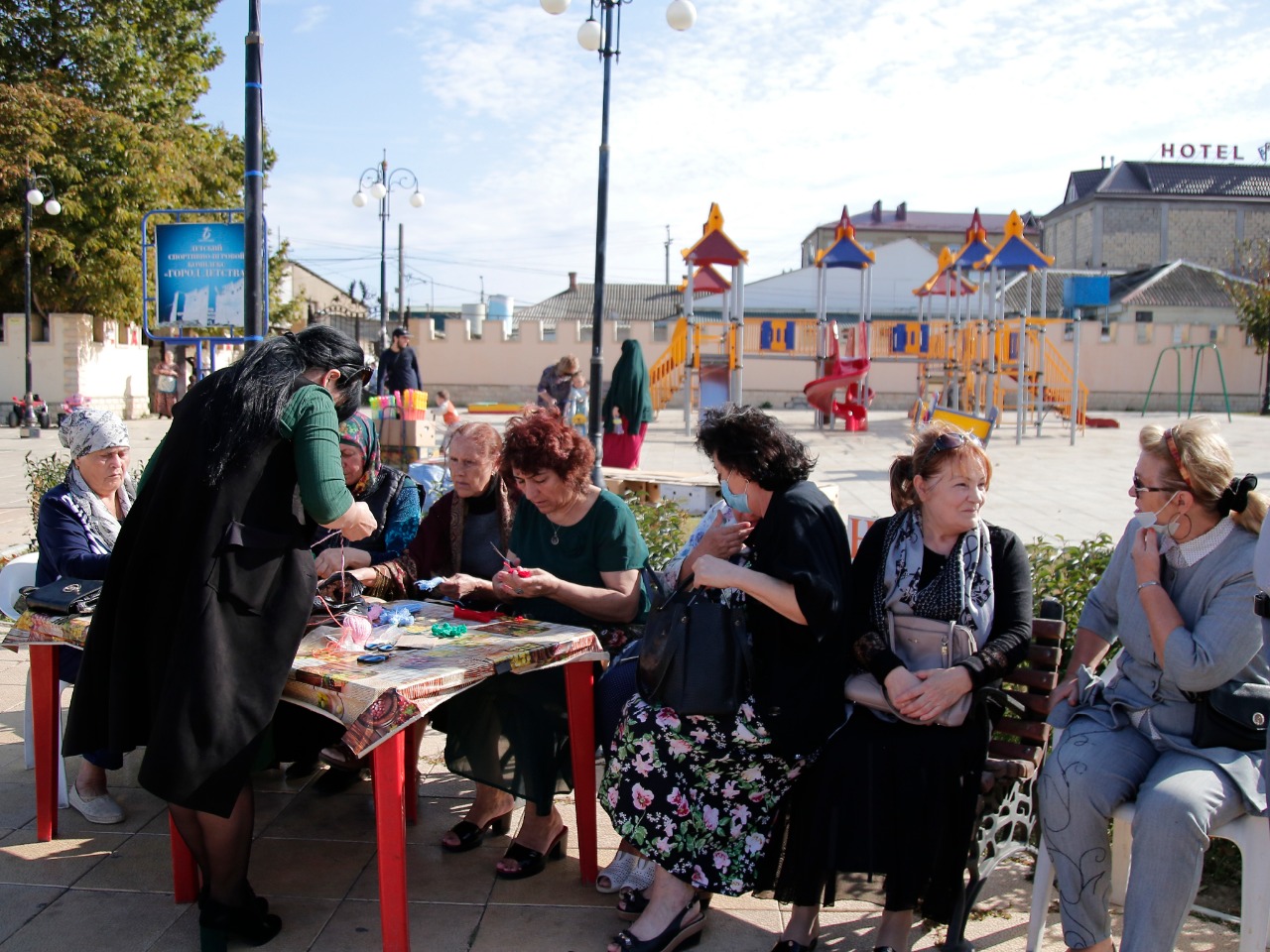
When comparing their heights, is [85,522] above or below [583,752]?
above

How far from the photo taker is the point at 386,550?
4.02 m

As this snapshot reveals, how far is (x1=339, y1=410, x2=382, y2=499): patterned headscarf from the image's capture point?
3939 millimetres

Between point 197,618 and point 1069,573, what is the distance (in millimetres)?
2905

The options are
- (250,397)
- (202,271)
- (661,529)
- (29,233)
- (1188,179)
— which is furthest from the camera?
(1188,179)

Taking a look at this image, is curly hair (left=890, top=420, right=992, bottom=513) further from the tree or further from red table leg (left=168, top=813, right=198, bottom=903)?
the tree

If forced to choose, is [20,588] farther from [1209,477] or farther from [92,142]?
[92,142]

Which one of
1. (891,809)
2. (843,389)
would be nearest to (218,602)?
(891,809)

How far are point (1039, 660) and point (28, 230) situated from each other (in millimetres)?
22440

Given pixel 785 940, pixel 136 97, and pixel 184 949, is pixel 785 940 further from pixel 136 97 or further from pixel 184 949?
pixel 136 97

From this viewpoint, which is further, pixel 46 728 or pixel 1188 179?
pixel 1188 179

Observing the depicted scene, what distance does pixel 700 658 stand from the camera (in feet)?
8.83

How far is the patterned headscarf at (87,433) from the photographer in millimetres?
3723

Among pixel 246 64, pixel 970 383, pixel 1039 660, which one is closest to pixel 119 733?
pixel 1039 660

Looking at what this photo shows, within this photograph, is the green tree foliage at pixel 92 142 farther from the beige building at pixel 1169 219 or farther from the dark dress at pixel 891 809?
the beige building at pixel 1169 219
